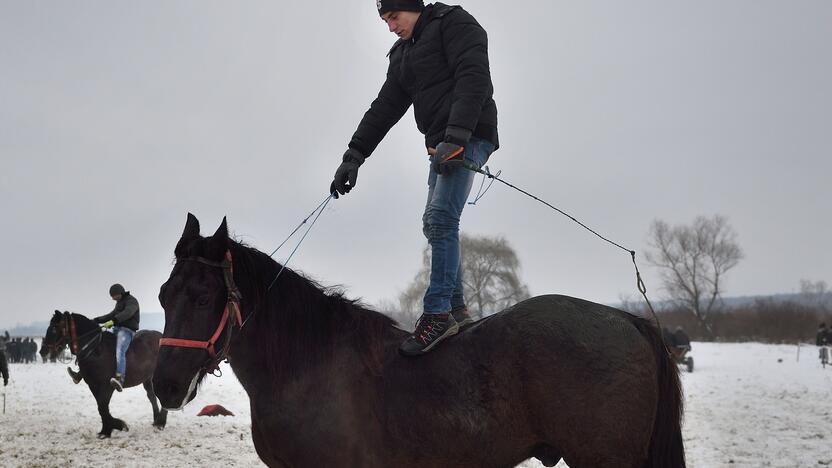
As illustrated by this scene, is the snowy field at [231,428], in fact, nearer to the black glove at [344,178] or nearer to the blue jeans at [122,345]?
the blue jeans at [122,345]

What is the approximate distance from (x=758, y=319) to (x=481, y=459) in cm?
5052

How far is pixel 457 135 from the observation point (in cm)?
344

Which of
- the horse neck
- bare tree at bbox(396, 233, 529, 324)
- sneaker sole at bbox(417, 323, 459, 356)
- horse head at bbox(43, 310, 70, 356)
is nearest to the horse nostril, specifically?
the horse neck

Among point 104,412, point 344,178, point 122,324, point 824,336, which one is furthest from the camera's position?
point 824,336

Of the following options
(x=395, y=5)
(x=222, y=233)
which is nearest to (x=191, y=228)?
(x=222, y=233)

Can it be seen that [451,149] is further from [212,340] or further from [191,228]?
[212,340]

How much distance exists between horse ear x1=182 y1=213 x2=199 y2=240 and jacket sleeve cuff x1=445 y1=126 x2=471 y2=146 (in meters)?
1.58

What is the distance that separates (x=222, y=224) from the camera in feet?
10.6

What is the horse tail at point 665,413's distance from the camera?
3.13 m

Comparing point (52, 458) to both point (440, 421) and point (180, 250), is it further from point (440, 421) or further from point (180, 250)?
point (440, 421)

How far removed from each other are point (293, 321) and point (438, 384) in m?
0.95

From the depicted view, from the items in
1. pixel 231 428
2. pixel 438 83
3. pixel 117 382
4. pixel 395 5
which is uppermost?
pixel 395 5

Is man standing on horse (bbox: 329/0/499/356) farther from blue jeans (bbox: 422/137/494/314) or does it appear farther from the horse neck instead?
the horse neck

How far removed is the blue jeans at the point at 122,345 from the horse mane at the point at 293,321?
10.4 metres
